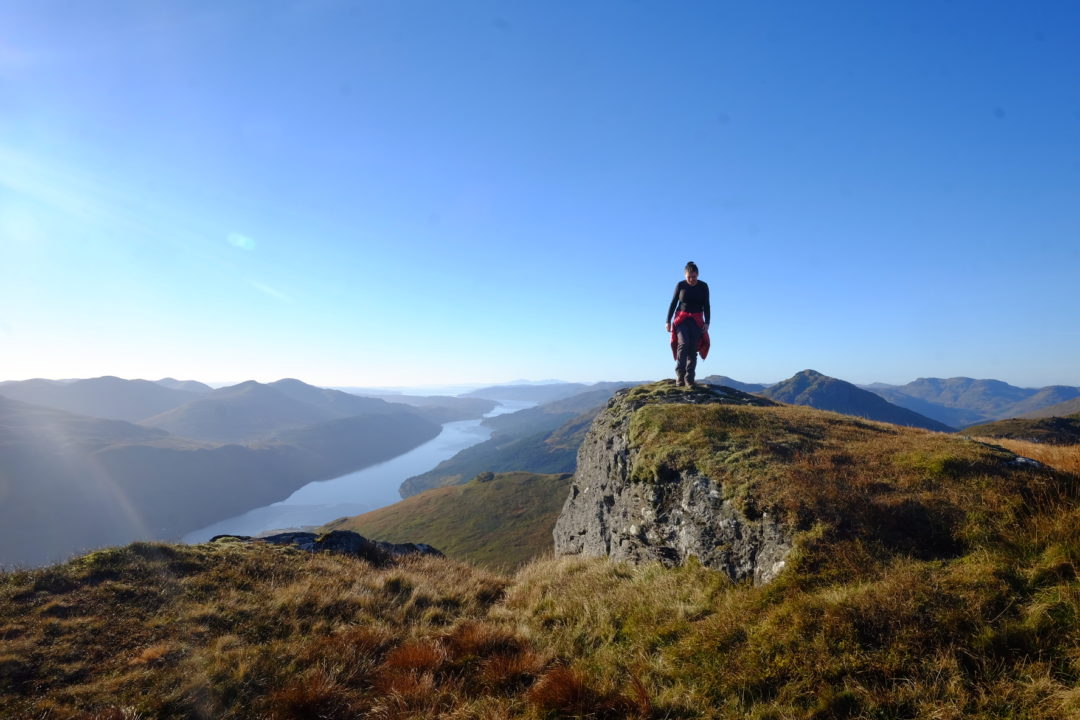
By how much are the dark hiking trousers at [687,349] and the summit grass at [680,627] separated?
6.16 metres

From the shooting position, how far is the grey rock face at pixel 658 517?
7488mm

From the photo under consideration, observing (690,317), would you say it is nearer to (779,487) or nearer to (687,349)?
(687,349)

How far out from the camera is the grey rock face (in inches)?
295

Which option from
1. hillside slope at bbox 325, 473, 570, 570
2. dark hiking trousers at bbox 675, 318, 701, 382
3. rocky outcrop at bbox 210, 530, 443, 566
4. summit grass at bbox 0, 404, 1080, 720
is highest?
dark hiking trousers at bbox 675, 318, 701, 382

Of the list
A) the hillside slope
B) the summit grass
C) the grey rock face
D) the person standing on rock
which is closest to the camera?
the summit grass

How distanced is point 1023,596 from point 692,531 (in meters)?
4.80

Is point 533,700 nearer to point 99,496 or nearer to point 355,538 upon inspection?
point 355,538

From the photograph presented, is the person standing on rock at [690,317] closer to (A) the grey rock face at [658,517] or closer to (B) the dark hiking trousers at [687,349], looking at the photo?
(B) the dark hiking trousers at [687,349]

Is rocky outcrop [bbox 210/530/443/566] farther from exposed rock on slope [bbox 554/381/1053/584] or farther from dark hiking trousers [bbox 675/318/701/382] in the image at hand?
dark hiking trousers [bbox 675/318/701/382]

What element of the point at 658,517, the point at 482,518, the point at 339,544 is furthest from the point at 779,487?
the point at 482,518

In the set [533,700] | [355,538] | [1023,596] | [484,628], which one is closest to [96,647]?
[484,628]

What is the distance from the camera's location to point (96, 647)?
6645 millimetres

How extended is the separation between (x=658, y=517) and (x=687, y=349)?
280 inches

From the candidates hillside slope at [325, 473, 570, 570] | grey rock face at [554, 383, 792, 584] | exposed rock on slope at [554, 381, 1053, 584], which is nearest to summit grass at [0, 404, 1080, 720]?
exposed rock on slope at [554, 381, 1053, 584]
